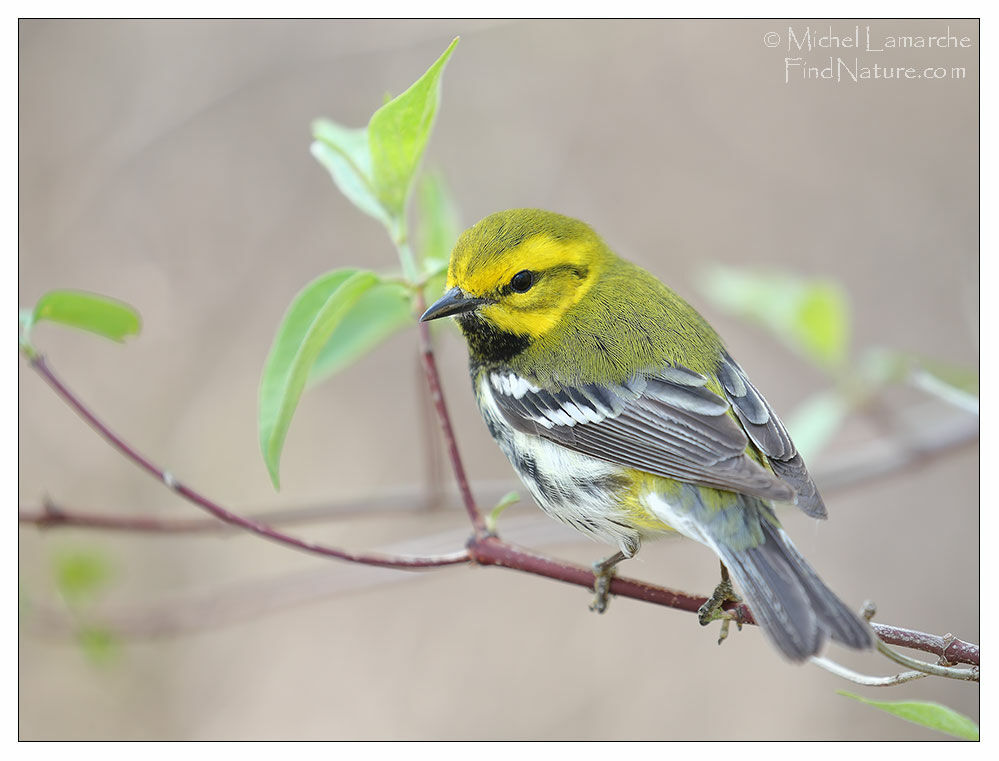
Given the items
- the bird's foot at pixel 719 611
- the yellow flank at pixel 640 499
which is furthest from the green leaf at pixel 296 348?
the bird's foot at pixel 719 611

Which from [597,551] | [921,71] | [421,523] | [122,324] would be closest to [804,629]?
[122,324]

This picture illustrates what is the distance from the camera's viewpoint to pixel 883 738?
579cm

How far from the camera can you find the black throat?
2754mm

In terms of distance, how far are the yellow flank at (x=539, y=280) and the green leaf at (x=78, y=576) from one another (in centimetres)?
167

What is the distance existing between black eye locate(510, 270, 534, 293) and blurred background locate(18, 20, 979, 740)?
2.59 m

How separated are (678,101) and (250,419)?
4.05 m

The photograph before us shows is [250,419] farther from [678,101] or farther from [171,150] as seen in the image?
[678,101]

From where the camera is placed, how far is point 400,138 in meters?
2.27

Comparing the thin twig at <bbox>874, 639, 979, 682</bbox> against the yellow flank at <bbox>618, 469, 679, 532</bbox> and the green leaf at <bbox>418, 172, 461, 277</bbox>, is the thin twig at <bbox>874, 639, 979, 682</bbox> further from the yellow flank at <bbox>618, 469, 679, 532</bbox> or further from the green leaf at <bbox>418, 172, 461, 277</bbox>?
the green leaf at <bbox>418, 172, 461, 277</bbox>

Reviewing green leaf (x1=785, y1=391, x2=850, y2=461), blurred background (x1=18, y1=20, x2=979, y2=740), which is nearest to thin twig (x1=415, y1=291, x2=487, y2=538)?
green leaf (x1=785, y1=391, x2=850, y2=461)

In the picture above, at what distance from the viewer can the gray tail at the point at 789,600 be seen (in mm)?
1893

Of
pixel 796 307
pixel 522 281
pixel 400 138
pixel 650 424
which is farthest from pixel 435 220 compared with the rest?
pixel 796 307

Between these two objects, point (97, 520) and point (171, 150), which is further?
point (171, 150)

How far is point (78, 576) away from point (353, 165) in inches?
71.7
